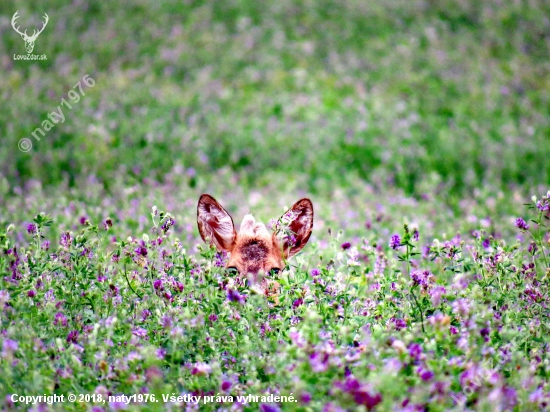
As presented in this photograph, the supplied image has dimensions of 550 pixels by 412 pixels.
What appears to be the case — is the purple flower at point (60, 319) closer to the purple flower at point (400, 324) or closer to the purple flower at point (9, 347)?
the purple flower at point (9, 347)

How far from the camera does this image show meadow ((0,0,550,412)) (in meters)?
3.23

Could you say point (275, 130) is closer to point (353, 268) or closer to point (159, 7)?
point (159, 7)

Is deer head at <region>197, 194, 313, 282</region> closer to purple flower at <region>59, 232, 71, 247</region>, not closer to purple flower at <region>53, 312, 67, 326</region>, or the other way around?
purple flower at <region>59, 232, 71, 247</region>

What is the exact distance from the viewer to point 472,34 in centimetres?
1566

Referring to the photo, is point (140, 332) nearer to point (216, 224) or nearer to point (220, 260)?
point (220, 260)

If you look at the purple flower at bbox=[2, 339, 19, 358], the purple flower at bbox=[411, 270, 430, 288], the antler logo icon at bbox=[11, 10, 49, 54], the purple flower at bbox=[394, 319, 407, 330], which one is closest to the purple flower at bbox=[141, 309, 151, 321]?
the purple flower at bbox=[2, 339, 19, 358]

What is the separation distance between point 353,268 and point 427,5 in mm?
14602

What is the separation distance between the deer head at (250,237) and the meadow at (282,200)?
31 cm

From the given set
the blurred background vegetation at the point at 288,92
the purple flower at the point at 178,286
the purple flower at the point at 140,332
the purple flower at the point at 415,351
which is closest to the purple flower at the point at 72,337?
the purple flower at the point at 140,332

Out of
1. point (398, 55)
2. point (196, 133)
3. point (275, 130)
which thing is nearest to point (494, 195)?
point (275, 130)

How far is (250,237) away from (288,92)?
8.62 m

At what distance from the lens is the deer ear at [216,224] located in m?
4.89

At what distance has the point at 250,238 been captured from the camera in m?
4.80

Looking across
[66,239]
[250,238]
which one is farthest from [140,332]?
[250,238]
